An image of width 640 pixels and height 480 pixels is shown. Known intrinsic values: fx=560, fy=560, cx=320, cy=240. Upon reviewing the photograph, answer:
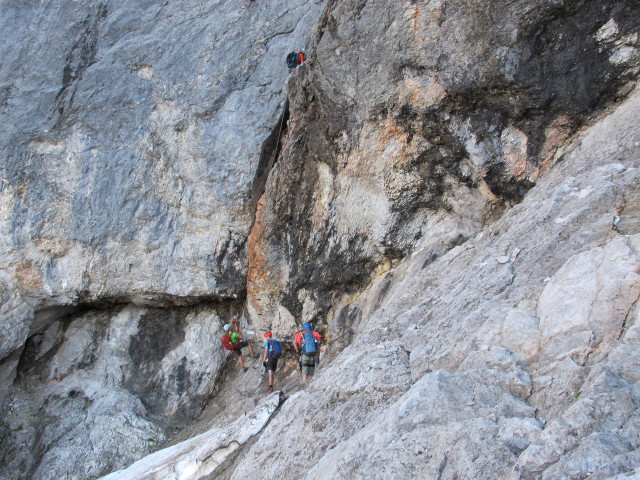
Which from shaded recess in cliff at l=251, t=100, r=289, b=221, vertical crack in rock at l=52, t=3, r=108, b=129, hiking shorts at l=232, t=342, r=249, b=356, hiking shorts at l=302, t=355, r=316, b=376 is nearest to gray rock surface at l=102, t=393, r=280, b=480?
hiking shorts at l=302, t=355, r=316, b=376

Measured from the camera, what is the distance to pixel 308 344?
10367 mm

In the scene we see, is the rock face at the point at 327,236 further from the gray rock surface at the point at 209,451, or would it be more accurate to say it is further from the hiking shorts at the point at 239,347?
the hiking shorts at the point at 239,347

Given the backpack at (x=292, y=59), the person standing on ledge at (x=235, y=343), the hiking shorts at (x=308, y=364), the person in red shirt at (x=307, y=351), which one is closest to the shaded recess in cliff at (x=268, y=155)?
the backpack at (x=292, y=59)

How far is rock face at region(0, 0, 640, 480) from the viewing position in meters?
5.40

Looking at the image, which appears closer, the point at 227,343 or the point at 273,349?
the point at 273,349

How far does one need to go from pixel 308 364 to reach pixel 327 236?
333cm

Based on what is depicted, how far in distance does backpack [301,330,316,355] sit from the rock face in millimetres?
610

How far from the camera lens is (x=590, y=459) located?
3.82m

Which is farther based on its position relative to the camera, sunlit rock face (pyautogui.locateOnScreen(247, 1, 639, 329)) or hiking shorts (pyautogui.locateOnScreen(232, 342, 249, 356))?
hiking shorts (pyautogui.locateOnScreen(232, 342, 249, 356))

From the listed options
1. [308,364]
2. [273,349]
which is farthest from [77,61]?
[308,364]

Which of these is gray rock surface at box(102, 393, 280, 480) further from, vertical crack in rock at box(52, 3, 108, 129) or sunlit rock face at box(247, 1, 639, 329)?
vertical crack in rock at box(52, 3, 108, 129)

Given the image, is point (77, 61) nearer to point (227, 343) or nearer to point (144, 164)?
point (144, 164)

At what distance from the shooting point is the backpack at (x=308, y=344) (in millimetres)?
10344

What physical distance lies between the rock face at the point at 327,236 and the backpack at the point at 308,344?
2.00 feet
